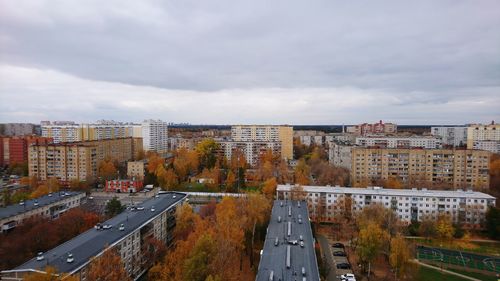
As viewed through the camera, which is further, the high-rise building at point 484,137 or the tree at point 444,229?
the high-rise building at point 484,137

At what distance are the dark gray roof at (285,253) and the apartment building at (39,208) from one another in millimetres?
9628

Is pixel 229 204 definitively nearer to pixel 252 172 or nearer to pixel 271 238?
pixel 271 238

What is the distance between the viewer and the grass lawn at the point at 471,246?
13.4m

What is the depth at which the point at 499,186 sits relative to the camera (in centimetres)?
2173

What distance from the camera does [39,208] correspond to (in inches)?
582

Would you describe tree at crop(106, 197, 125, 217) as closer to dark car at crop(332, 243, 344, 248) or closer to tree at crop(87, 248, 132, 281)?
tree at crop(87, 248, 132, 281)

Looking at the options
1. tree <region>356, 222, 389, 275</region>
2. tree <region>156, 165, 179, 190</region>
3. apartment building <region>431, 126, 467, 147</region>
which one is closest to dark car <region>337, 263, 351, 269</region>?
tree <region>356, 222, 389, 275</region>

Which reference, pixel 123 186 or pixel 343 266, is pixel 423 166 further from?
pixel 123 186

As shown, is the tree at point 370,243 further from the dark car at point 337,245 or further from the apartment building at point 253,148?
the apartment building at point 253,148

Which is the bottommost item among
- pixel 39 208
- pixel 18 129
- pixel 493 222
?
pixel 493 222

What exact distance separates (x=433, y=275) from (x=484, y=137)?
3679 cm

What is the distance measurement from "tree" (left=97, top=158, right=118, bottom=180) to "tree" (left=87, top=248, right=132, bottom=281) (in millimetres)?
17286

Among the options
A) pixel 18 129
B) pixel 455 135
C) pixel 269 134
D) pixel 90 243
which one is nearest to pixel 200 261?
pixel 90 243

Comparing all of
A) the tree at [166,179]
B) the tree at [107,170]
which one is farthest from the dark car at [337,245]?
the tree at [107,170]
